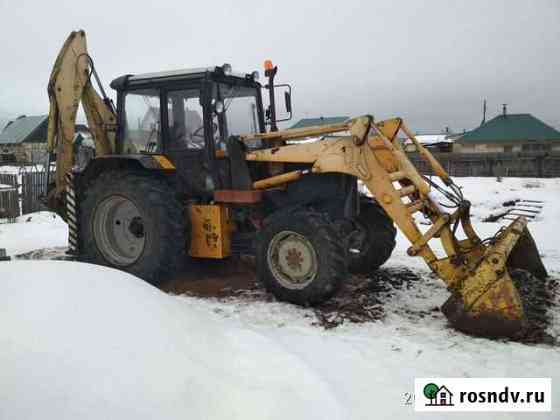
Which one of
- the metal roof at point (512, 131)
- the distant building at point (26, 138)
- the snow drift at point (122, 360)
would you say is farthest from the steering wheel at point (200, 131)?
the distant building at point (26, 138)

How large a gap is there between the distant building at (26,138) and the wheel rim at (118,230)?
3887 cm

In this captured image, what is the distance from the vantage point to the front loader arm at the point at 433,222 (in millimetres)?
4250

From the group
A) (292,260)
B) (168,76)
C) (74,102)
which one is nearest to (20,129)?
(74,102)

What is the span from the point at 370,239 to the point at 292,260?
1.54m

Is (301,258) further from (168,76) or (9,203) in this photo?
(9,203)

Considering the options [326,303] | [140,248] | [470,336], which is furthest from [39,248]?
[470,336]

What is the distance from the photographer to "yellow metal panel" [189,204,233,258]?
6.01 metres

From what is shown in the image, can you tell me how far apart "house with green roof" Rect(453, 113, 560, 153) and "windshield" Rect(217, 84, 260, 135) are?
32.9m

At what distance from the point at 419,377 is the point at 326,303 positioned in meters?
1.82

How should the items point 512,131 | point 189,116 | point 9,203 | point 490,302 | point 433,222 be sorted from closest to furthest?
point 490,302
point 433,222
point 189,116
point 9,203
point 512,131

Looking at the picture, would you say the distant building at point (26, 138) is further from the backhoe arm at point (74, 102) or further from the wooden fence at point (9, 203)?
the backhoe arm at point (74, 102)

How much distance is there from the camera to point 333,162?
5.38 metres

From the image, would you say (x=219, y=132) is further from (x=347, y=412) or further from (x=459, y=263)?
(x=347, y=412)

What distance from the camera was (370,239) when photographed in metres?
6.52
